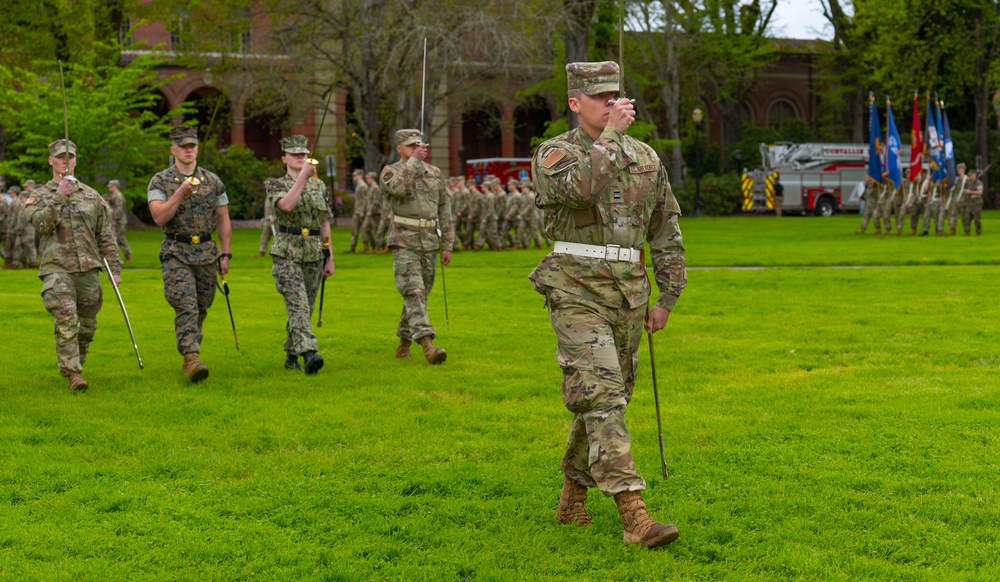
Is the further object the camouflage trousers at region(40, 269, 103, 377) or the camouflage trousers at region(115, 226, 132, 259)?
the camouflage trousers at region(115, 226, 132, 259)

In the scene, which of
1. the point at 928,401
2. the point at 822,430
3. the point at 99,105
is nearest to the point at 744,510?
the point at 822,430

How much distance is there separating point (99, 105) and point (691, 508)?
3516 cm

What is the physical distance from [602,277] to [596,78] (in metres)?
0.90

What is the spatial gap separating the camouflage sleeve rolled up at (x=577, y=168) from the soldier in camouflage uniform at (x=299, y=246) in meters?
4.99

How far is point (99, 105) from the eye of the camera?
125ft

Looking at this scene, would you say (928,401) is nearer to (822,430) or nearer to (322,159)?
(822,430)

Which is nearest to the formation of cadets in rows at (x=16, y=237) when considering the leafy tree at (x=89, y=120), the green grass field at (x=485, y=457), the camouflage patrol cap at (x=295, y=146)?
the leafy tree at (x=89, y=120)

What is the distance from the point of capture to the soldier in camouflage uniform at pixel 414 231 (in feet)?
36.8

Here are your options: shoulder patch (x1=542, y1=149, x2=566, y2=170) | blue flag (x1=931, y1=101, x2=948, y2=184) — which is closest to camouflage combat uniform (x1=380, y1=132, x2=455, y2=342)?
shoulder patch (x1=542, y1=149, x2=566, y2=170)

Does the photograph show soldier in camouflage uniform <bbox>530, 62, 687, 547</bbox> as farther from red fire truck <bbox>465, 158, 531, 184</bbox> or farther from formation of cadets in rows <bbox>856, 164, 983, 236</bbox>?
red fire truck <bbox>465, 158, 531, 184</bbox>

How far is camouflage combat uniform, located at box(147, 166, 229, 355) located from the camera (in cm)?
1009

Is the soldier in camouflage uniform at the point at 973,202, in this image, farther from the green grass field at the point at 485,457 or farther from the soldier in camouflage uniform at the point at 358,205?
the green grass field at the point at 485,457

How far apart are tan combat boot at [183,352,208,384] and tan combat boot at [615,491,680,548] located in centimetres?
554

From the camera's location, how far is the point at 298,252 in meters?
10.6
